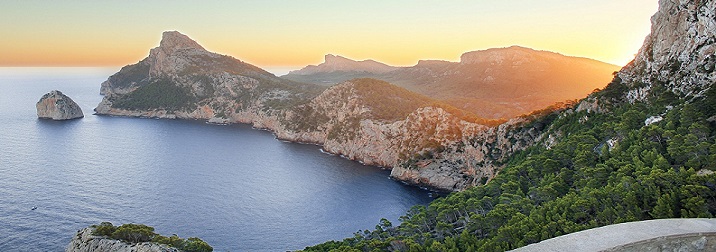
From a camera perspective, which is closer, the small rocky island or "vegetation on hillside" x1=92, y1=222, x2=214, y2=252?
"vegetation on hillside" x1=92, y1=222, x2=214, y2=252

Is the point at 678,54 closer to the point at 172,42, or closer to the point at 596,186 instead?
the point at 596,186

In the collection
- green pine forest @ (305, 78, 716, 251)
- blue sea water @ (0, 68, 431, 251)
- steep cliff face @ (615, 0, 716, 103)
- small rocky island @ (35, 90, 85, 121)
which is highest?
steep cliff face @ (615, 0, 716, 103)

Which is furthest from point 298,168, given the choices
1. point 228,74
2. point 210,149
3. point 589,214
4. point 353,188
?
point 228,74

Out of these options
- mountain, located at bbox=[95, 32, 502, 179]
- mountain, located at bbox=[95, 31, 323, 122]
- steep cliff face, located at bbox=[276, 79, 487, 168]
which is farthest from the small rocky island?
steep cliff face, located at bbox=[276, 79, 487, 168]

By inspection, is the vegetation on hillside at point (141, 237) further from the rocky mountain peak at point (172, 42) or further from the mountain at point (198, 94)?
the rocky mountain peak at point (172, 42)

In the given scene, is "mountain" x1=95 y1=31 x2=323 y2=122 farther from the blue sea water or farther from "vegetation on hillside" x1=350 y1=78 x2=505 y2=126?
the blue sea water

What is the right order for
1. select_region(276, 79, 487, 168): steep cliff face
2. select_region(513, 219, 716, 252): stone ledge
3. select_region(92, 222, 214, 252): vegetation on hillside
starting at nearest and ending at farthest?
select_region(513, 219, 716, 252): stone ledge
select_region(92, 222, 214, 252): vegetation on hillside
select_region(276, 79, 487, 168): steep cliff face
